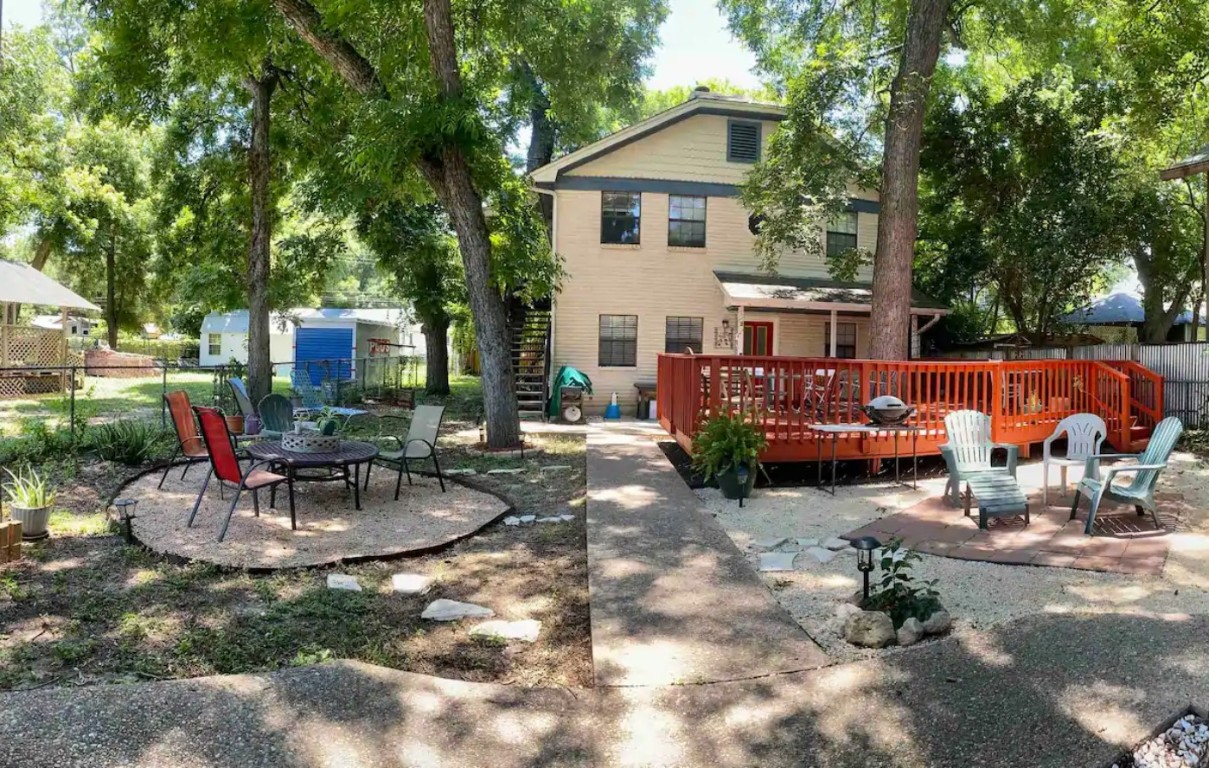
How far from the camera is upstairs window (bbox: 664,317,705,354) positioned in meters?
17.4

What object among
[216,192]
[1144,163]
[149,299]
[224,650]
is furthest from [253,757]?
[149,299]

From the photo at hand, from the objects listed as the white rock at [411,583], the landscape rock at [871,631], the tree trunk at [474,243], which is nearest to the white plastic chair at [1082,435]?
the landscape rock at [871,631]

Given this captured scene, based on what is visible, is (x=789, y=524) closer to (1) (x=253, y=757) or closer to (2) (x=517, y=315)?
(1) (x=253, y=757)

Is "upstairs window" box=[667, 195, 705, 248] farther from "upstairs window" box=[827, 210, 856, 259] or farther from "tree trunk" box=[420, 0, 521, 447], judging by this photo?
"tree trunk" box=[420, 0, 521, 447]

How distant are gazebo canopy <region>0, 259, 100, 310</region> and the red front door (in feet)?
53.4

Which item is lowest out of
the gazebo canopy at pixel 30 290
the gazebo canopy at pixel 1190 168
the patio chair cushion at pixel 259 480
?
the patio chair cushion at pixel 259 480

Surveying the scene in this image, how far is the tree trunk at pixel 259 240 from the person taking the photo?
14.4 metres

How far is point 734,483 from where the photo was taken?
7836 millimetres

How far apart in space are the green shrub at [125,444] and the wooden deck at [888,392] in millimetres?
6345

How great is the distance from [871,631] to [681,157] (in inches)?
571

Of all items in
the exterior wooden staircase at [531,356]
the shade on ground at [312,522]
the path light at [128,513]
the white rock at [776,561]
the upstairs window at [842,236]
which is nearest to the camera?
the white rock at [776,561]

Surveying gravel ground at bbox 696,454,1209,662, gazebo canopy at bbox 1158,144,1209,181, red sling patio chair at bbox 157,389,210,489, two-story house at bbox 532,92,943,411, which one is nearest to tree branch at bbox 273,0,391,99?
red sling patio chair at bbox 157,389,210,489

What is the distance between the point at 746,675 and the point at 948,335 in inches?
697

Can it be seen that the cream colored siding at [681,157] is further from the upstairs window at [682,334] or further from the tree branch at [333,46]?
the tree branch at [333,46]
